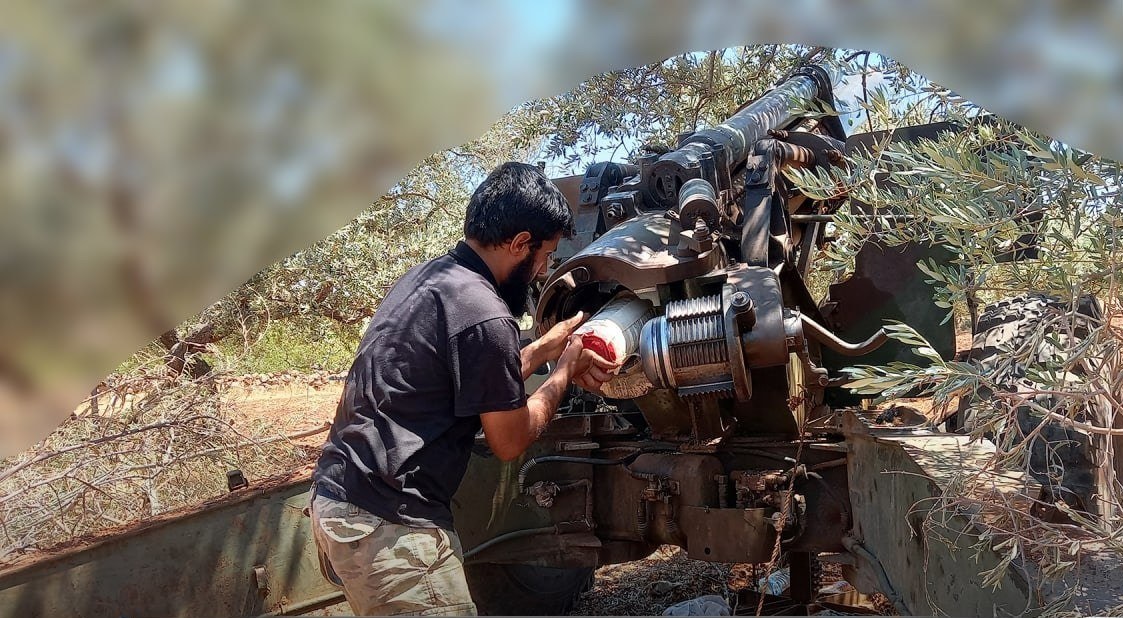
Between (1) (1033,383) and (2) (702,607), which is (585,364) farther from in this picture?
(2) (702,607)

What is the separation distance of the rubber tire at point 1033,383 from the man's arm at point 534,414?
1.43m

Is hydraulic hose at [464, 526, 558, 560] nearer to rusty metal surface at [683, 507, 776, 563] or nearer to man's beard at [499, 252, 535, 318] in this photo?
rusty metal surface at [683, 507, 776, 563]

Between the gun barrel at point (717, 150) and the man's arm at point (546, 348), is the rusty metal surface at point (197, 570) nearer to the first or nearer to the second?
the man's arm at point (546, 348)

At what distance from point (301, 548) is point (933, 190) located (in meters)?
3.31

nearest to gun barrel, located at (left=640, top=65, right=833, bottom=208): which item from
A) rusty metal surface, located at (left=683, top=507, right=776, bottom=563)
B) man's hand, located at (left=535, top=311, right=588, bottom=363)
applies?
man's hand, located at (left=535, top=311, right=588, bottom=363)

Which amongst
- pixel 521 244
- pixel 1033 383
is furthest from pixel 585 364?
pixel 1033 383

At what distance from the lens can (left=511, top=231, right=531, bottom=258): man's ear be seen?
3.13 meters

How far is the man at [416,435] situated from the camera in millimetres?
2816

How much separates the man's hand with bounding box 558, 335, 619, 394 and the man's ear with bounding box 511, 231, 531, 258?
418 millimetres

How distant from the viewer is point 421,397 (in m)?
2.88

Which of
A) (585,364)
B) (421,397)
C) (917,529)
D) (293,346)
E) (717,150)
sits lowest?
(917,529)

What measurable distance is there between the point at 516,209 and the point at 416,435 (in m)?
0.85

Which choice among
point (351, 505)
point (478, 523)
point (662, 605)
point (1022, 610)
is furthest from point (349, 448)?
point (662, 605)

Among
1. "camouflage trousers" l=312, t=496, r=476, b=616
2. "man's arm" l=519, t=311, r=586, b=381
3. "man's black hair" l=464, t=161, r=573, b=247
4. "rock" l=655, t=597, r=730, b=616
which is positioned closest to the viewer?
"camouflage trousers" l=312, t=496, r=476, b=616
